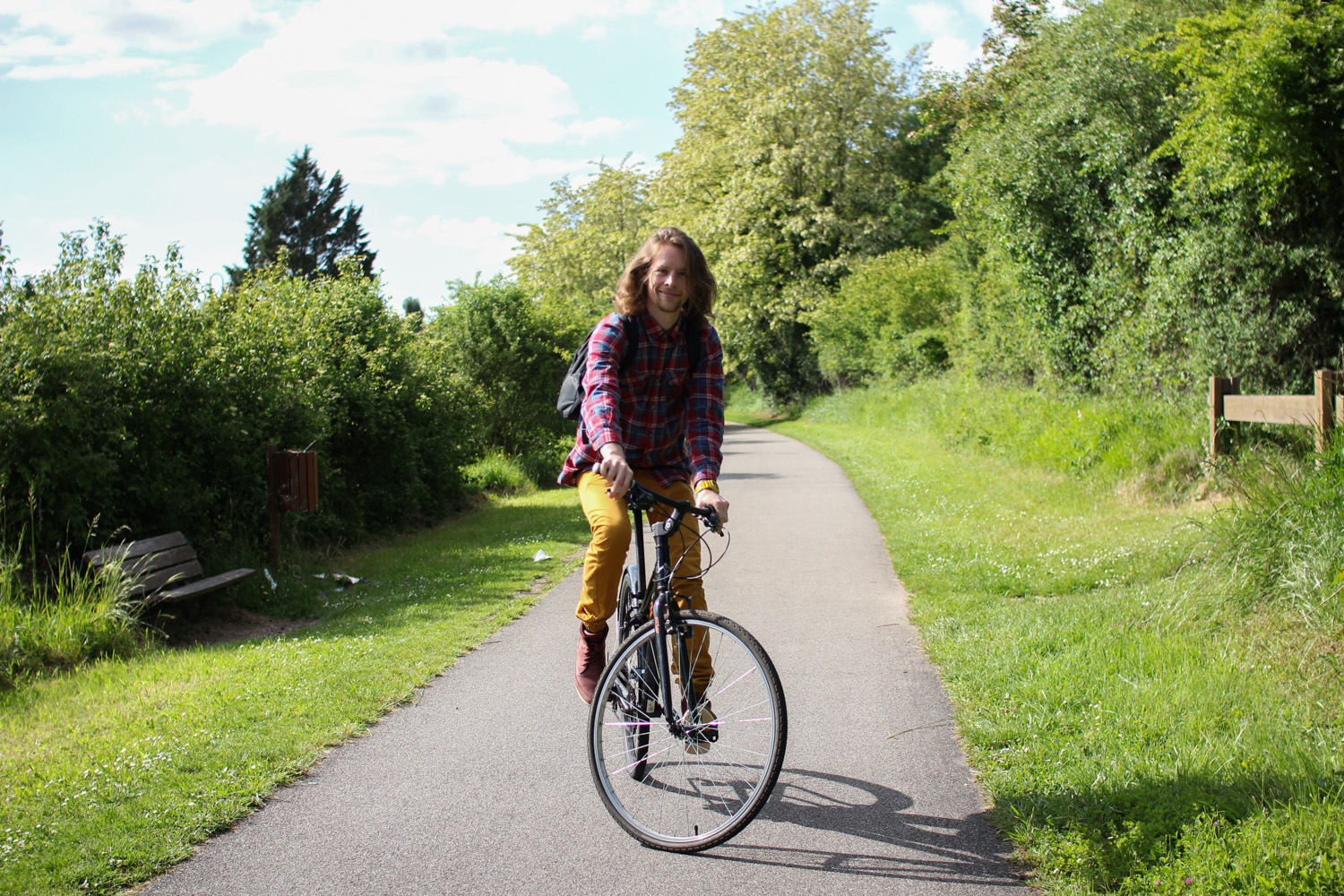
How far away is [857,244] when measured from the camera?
35.8 meters

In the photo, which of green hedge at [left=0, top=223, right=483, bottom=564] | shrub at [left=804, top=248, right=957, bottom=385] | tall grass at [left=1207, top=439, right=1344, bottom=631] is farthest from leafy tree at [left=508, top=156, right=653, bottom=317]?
tall grass at [left=1207, top=439, right=1344, bottom=631]

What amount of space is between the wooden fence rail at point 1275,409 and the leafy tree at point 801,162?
2526cm

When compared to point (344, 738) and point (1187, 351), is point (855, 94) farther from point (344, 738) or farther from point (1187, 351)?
point (344, 738)

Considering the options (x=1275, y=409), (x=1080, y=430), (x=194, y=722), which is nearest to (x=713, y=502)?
(x=194, y=722)

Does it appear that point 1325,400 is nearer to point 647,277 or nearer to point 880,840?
point 880,840

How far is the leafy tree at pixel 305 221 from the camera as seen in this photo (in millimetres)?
→ 58500

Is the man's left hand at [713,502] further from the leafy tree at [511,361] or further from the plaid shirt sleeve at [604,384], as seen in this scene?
the leafy tree at [511,361]

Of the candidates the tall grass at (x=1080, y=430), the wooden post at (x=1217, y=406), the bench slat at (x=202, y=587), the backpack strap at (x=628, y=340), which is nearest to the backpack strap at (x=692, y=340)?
the backpack strap at (x=628, y=340)

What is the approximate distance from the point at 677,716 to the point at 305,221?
61.8m

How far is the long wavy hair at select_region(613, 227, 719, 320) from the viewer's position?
4.18 m

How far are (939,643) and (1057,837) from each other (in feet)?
9.29

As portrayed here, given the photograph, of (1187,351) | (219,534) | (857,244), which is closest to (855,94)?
(857,244)

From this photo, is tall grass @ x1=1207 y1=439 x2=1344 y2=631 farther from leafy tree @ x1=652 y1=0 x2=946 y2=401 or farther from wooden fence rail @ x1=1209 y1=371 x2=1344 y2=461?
leafy tree @ x1=652 y1=0 x2=946 y2=401

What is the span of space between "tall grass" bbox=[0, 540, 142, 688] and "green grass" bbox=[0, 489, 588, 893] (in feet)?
0.74
